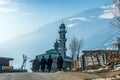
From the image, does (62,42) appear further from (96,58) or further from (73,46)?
(96,58)

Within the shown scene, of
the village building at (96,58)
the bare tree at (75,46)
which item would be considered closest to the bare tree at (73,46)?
A: the bare tree at (75,46)

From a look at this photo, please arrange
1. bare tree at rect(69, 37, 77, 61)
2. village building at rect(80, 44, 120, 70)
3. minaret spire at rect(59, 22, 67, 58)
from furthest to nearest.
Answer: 1. minaret spire at rect(59, 22, 67, 58)
2. bare tree at rect(69, 37, 77, 61)
3. village building at rect(80, 44, 120, 70)

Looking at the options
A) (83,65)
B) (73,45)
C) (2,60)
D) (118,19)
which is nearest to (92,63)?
(83,65)

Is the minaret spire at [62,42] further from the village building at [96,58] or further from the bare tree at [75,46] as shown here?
the village building at [96,58]

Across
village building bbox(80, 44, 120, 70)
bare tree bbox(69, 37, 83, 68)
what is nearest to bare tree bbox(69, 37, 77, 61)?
bare tree bbox(69, 37, 83, 68)

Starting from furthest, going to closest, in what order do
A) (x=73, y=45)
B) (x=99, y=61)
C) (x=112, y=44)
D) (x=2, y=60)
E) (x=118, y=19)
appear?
(x=73, y=45)
(x=2, y=60)
(x=99, y=61)
(x=112, y=44)
(x=118, y=19)

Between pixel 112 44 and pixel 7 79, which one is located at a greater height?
pixel 112 44

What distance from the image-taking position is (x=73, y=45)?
12400 centimetres

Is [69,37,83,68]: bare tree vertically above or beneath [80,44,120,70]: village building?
above

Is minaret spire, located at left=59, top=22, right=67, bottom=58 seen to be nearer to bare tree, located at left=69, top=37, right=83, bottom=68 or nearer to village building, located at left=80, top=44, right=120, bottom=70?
bare tree, located at left=69, top=37, right=83, bottom=68

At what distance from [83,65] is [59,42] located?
7842cm

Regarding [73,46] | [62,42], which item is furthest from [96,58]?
[62,42]

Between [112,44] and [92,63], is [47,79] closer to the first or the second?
[112,44]

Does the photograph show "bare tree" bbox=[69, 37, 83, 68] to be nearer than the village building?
No
